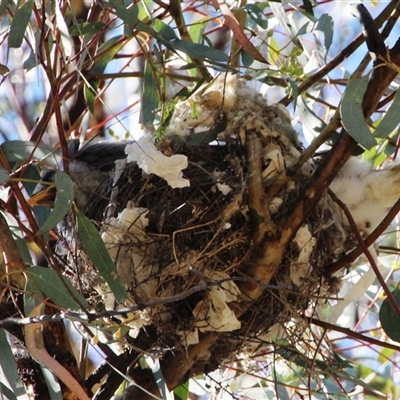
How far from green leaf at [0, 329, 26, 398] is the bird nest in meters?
0.27

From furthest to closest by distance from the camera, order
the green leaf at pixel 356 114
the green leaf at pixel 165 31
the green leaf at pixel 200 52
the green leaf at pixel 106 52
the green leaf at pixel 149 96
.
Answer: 1. the green leaf at pixel 106 52
2. the green leaf at pixel 149 96
3. the green leaf at pixel 165 31
4. the green leaf at pixel 200 52
5. the green leaf at pixel 356 114

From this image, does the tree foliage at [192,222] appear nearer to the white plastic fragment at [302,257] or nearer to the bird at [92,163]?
the white plastic fragment at [302,257]

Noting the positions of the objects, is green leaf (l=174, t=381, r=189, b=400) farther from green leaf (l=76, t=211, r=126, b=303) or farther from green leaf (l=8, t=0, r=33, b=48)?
green leaf (l=8, t=0, r=33, b=48)

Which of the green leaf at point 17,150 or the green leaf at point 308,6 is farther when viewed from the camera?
the green leaf at point 308,6

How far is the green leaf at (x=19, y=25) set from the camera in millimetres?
1739

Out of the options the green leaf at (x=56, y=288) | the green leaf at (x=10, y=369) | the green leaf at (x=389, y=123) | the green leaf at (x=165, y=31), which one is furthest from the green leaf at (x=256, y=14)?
the green leaf at (x=10, y=369)

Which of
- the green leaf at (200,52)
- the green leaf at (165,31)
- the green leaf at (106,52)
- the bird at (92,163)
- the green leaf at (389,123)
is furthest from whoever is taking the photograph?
the bird at (92,163)

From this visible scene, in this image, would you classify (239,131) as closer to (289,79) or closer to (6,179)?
(289,79)

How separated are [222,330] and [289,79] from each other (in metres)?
0.64

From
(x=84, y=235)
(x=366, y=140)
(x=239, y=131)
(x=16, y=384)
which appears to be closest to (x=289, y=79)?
(x=239, y=131)

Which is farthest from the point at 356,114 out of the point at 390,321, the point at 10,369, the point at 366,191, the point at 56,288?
the point at 10,369

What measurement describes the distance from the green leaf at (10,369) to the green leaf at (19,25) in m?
0.69

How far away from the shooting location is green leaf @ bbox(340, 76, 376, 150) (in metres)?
1.51

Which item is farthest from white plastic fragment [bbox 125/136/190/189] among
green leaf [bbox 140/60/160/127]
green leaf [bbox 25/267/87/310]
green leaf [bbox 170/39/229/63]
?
green leaf [bbox 25/267/87/310]
